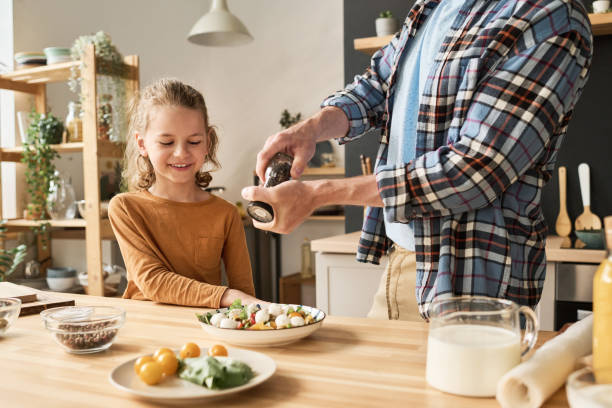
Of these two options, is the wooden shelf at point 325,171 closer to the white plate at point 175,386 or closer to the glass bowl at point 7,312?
the glass bowl at point 7,312

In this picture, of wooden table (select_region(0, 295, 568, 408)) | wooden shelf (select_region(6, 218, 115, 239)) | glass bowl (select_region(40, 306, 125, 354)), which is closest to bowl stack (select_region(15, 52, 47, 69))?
wooden shelf (select_region(6, 218, 115, 239))

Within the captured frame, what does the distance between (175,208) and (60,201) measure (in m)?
2.03

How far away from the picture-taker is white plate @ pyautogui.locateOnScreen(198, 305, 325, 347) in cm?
95

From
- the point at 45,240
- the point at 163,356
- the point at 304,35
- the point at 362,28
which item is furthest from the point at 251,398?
the point at 304,35

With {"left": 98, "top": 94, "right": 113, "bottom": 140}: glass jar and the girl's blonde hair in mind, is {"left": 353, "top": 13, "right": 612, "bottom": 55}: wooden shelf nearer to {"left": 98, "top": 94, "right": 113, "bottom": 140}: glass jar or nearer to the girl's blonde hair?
the girl's blonde hair

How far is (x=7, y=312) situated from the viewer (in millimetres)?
1086

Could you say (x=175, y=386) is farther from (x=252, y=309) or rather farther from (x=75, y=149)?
(x=75, y=149)

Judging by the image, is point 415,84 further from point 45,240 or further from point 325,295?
point 45,240

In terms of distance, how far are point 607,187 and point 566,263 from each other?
684mm

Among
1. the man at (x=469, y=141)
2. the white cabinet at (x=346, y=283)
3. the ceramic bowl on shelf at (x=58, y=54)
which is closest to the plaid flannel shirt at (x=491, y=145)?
the man at (x=469, y=141)

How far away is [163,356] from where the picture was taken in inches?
31.0

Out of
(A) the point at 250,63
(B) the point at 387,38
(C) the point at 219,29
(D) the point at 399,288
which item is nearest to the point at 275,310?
(D) the point at 399,288

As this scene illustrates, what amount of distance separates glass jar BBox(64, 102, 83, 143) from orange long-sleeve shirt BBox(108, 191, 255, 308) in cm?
188

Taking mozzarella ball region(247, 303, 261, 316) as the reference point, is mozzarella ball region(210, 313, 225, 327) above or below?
below
